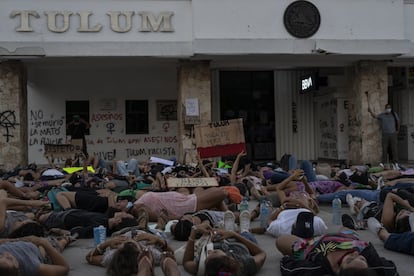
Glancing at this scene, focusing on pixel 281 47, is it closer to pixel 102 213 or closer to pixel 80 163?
pixel 80 163

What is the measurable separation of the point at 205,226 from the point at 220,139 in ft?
19.4

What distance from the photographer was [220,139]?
10.9 meters

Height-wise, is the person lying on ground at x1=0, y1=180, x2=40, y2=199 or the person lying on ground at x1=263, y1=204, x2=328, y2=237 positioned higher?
the person lying on ground at x1=0, y1=180, x2=40, y2=199

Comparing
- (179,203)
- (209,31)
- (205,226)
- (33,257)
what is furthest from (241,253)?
(209,31)

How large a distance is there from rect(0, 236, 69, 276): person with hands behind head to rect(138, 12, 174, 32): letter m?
1059 cm

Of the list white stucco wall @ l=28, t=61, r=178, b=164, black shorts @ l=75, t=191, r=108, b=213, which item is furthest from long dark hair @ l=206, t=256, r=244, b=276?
white stucco wall @ l=28, t=61, r=178, b=164

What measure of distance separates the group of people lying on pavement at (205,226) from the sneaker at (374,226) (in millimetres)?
12

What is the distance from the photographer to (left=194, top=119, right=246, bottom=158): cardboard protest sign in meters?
10.8

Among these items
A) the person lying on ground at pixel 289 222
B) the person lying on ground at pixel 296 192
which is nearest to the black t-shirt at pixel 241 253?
the person lying on ground at pixel 289 222

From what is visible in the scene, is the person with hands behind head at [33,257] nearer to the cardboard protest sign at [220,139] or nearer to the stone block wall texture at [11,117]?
the cardboard protest sign at [220,139]

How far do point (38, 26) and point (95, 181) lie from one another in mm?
6322

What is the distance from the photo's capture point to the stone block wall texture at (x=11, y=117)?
14.5 m

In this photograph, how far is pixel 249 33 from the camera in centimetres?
1471

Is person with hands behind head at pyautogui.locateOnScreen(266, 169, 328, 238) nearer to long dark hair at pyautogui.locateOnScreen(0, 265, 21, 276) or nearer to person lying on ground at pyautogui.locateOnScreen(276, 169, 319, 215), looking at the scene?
person lying on ground at pyautogui.locateOnScreen(276, 169, 319, 215)
